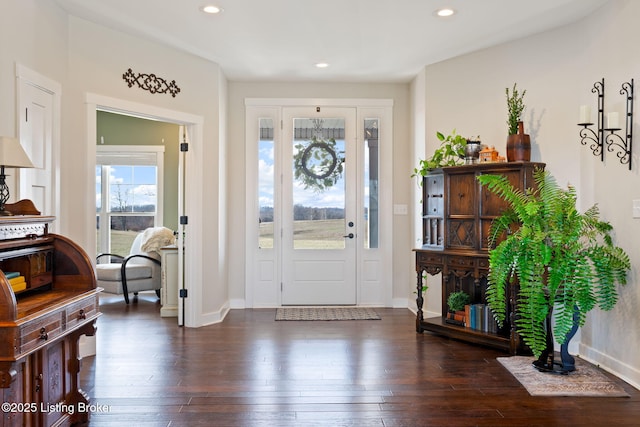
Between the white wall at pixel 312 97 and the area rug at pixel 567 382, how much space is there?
8.08ft

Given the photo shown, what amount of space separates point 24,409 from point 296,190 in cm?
425

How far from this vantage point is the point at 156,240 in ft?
22.2

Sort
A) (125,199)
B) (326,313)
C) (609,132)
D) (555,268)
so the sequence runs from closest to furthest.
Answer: (555,268)
(609,132)
(326,313)
(125,199)

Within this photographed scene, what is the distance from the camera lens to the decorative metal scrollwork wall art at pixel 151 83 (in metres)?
4.59

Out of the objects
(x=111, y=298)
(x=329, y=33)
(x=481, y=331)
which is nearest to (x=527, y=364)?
(x=481, y=331)

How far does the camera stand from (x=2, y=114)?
3230 millimetres

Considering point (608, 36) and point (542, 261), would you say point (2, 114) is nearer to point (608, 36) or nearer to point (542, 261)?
point (542, 261)

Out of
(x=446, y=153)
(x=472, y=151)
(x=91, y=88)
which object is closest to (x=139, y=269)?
(x=91, y=88)

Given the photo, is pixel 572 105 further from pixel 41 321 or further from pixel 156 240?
pixel 156 240

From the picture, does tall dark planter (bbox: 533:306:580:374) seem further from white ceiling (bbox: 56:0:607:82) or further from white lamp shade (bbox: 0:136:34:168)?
white lamp shade (bbox: 0:136:34:168)

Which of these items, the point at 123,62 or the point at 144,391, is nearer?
the point at 144,391

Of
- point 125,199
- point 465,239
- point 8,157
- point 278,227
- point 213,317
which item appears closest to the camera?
point 8,157

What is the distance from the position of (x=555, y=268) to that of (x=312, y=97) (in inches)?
146

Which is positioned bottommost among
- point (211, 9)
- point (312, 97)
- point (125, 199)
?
point (125, 199)
